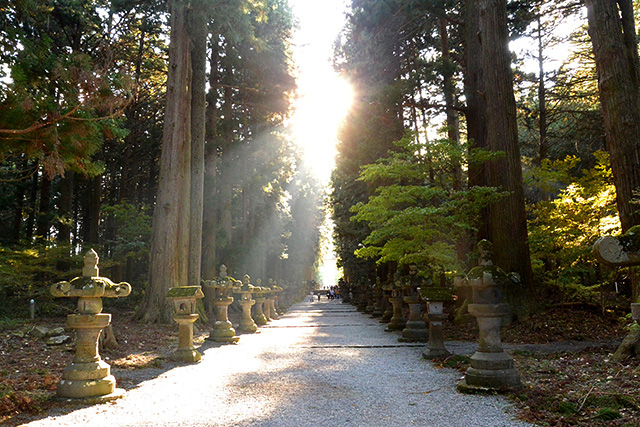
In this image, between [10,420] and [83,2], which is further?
[83,2]

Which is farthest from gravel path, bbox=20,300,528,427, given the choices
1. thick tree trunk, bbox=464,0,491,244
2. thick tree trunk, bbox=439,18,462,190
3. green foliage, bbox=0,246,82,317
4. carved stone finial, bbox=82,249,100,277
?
green foliage, bbox=0,246,82,317

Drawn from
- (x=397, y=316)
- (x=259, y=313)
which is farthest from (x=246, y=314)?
(x=397, y=316)

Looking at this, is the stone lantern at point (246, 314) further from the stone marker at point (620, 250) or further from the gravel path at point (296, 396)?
the stone marker at point (620, 250)

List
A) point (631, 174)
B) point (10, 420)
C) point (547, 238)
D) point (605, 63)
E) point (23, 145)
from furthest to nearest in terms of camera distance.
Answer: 1. point (547, 238)
2. point (605, 63)
3. point (631, 174)
4. point (23, 145)
5. point (10, 420)

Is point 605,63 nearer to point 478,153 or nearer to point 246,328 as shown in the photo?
point 478,153

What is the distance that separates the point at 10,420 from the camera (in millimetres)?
4117

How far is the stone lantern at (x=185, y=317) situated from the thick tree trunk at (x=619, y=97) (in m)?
7.55

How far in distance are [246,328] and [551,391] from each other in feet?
31.5

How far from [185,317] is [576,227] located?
27.9ft

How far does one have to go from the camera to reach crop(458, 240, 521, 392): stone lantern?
199 inches

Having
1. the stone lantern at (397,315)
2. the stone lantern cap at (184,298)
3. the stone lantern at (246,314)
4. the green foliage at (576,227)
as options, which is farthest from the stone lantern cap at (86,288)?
the stone lantern at (397,315)

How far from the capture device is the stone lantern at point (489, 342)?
505cm

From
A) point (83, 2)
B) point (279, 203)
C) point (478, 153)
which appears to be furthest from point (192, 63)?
point (279, 203)

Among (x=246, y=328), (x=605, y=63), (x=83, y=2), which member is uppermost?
(x=83, y=2)
